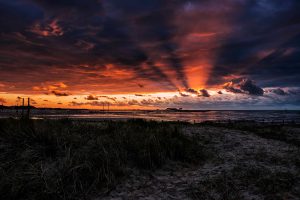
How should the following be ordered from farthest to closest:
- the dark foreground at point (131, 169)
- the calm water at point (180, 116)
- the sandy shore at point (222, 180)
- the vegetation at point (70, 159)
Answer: the calm water at point (180, 116) → the sandy shore at point (222, 180) → the dark foreground at point (131, 169) → the vegetation at point (70, 159)

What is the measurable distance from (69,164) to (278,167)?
21.1ft

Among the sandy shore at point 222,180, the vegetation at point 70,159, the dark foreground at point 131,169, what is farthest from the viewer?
the sandy shore at point 222,180

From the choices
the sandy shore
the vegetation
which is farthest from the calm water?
the sandy shore

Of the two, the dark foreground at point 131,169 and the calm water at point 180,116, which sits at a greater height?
the calm water at point 180,116

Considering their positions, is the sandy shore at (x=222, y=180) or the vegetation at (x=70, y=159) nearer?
the vegetation at (x=70, y=159)

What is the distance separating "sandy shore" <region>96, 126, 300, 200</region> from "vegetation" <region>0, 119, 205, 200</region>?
473 millimetres

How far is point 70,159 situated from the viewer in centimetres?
713

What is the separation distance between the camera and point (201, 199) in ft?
19.9

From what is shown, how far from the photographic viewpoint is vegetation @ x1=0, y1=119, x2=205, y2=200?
19.6 feet

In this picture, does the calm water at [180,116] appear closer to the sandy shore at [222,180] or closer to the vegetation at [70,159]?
the vegetation at [70,159]

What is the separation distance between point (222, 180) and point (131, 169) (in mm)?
2560

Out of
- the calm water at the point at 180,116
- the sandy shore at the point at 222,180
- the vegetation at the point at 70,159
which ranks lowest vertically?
the sandy shore at the point at 222,180

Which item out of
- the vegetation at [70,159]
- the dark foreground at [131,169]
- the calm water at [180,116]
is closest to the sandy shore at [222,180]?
the dark foreground at [131,169]

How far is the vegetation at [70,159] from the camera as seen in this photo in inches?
235
